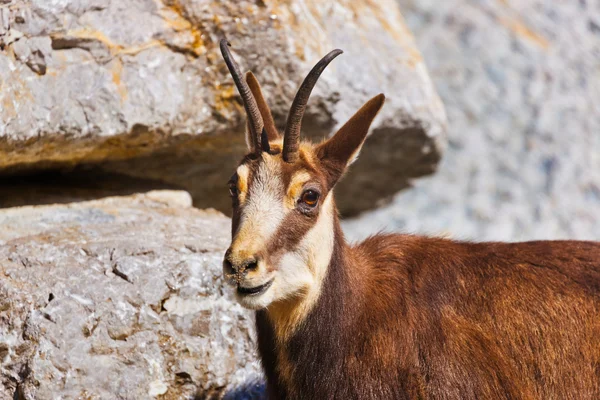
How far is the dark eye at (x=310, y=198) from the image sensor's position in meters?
5.48

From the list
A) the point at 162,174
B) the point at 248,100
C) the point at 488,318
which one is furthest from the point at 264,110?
the point at 162,174

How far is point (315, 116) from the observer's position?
27.2 ft

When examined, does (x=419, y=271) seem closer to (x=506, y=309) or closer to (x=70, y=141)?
(x=506, y=309)

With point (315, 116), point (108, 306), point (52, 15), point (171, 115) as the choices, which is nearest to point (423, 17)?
point (315, 116)

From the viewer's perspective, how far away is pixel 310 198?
5.50 meters

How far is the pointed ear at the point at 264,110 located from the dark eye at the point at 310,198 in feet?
2.72

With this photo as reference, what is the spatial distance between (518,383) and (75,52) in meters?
4.47

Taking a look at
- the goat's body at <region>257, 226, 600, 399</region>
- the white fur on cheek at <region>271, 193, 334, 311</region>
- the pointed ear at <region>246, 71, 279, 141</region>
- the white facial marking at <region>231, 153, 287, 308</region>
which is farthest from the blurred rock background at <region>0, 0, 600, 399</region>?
the white facial marking at <region>231, 153, 287, 308</region>

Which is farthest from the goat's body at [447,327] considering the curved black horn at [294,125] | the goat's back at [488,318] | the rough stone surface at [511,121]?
the rough stone surface at [511,121]

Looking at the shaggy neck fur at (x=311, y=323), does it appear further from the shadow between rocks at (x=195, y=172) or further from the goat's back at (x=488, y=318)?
the shadow between rocks at (x=195, y=172)

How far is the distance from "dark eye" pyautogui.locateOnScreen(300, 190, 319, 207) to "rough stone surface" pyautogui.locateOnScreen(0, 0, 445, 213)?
252 cm

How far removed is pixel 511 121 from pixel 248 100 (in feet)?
22.9

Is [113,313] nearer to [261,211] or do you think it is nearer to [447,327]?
[261,211]

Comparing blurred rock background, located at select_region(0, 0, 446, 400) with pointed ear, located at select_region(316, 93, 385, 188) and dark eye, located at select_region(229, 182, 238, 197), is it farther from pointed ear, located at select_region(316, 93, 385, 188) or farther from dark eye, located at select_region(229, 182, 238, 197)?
pointed ear, located at select_region(316, 93, 385, 188)
